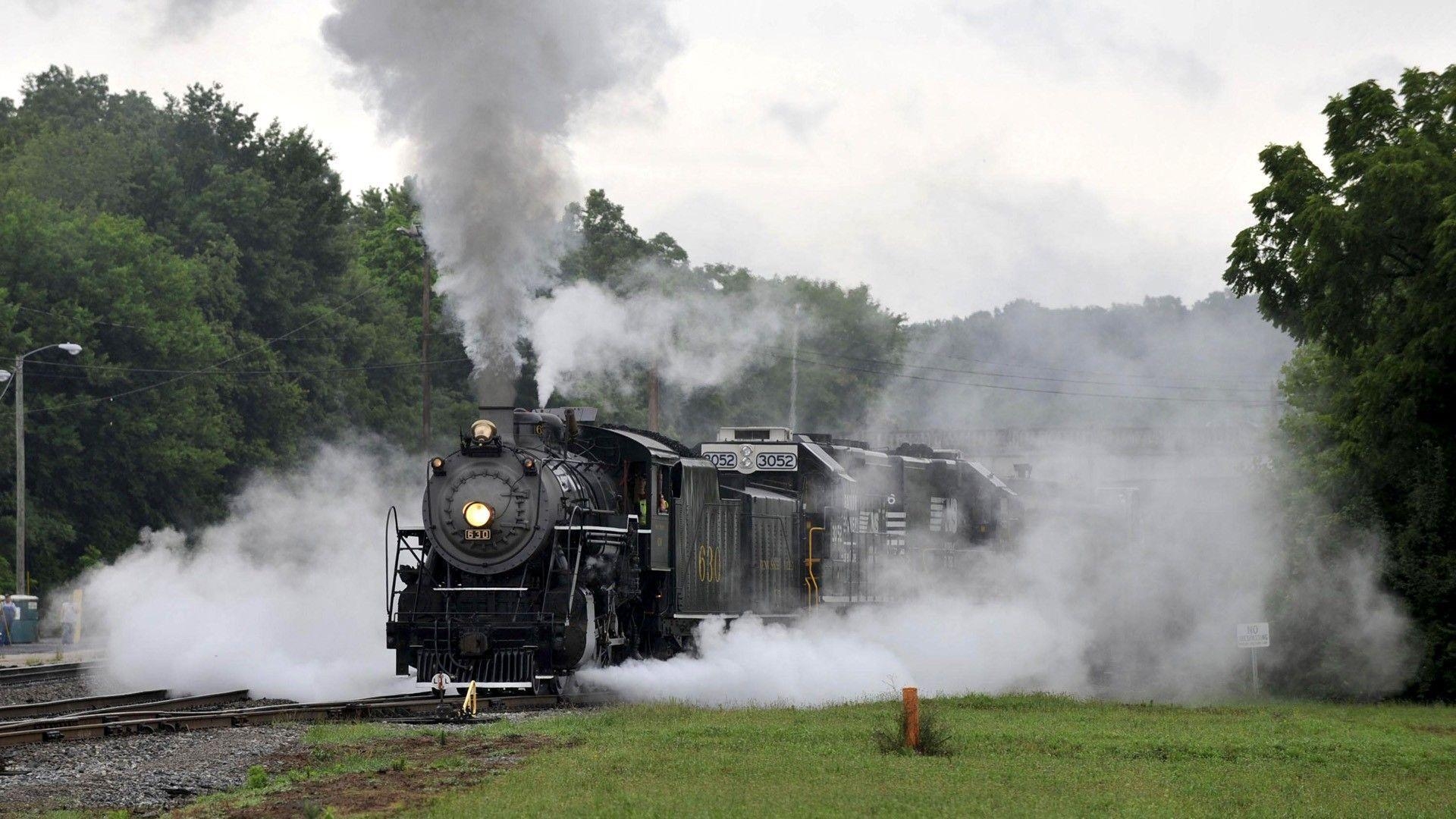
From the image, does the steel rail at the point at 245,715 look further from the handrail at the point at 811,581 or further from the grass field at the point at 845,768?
the handrail at the point at 811,581

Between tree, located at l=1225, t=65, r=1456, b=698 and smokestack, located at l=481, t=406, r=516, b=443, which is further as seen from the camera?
tree, located at l=1225, t=65, r=1456, b=698

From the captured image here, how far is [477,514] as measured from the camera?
2075 centimetres

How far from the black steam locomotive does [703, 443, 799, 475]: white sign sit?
3 centimetres

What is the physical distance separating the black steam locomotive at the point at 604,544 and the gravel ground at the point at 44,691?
5445 millimetres

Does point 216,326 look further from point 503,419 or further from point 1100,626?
point 503,419

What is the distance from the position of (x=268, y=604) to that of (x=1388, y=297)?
1851 centimetres

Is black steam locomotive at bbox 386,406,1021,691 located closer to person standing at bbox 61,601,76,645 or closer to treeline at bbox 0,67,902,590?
treeline at bbox 0,67,902,590

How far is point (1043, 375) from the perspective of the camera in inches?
3268

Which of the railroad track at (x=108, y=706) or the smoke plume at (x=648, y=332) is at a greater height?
the smoke plume at (x=648, y=332)

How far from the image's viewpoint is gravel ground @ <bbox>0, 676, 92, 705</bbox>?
2367 cm

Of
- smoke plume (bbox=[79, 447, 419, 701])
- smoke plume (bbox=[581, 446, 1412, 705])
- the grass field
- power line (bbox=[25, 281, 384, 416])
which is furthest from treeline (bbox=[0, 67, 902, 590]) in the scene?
the grass field

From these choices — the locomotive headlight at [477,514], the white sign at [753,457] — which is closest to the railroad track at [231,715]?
the locomotive headlight at [477,514]

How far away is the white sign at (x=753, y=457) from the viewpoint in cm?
2770

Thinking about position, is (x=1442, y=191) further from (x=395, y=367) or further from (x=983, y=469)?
(x=395, y=367)
